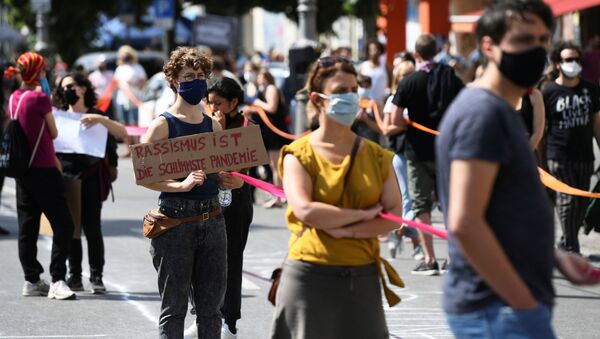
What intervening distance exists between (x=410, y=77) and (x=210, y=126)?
4243mm

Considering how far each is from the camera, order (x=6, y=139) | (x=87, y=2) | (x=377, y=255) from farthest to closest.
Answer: (x=87, y=2)
(x=6, y=139)
(x=377, y=255)

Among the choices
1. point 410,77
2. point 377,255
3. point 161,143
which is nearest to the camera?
point 377,255

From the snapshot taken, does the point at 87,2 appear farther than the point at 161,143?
Yes

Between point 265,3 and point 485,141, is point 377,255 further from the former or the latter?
point 265,3

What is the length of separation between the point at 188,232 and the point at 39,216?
345cm

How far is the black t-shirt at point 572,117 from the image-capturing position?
35.9 ft

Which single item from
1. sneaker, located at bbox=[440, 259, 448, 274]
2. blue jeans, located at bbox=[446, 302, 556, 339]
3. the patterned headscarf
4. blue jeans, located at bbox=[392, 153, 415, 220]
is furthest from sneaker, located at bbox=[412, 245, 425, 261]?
blue jeans, located at bbox=[446, 302, 556, 339]

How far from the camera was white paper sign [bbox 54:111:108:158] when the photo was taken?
9.62 meters

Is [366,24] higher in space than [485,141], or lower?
lower

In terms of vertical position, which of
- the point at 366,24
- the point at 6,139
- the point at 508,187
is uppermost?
the point at 508,187

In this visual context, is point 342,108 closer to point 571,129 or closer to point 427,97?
point 427,97

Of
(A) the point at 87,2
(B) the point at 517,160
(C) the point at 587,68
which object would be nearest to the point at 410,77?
(B) the point at 517,160

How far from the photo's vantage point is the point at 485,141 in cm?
388

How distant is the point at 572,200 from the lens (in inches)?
436
